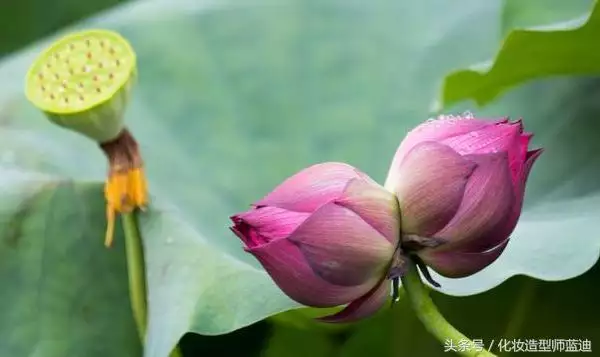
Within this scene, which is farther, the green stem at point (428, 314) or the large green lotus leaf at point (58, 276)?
the large green lotus leaf at point (58, 276)

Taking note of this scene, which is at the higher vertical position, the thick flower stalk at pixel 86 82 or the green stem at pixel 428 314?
the green stem at pixel 428 314

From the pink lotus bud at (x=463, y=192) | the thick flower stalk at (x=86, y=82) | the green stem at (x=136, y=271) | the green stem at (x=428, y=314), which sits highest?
the pink lotus bud at (x=463, y=192)

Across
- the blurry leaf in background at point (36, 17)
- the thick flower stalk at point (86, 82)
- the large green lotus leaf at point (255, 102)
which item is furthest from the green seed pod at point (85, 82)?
the blurry leaf in background at point (36, 17)

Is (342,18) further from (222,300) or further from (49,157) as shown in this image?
(222,300)

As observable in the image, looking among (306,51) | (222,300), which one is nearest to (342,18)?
(306,51)

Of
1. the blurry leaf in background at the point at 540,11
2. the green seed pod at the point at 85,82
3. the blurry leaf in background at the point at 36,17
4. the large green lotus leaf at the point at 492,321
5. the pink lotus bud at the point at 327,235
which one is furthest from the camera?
the blurry leaf in background at the point at 36,17

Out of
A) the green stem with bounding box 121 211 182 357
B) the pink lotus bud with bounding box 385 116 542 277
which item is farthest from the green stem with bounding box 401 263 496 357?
the green stem with bounding box 121 211 182 357

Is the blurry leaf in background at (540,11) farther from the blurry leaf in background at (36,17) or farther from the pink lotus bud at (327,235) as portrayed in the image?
the blurry leaf in background at (36,17)
